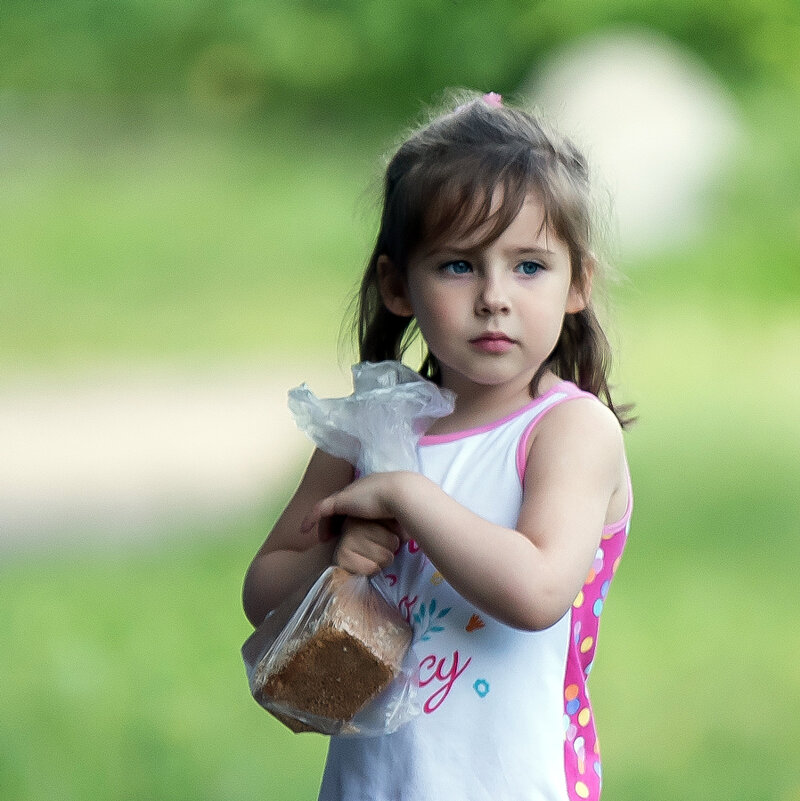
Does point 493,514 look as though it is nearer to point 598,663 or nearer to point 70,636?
point 598,663

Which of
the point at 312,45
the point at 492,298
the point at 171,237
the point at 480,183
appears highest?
the point at 312,45

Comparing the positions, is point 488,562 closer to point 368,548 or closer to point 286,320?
point 368,548

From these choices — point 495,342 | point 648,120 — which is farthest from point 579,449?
point 648,120

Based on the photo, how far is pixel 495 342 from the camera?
1.35m

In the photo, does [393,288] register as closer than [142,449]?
Yes

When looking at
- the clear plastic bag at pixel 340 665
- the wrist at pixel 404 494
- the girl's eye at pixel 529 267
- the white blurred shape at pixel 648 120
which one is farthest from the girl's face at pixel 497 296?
the white blurred shape at pixel 648 120

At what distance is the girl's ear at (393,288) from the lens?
150cm

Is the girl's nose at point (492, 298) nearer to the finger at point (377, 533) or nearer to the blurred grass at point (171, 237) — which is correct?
the finger at point (377, 533)

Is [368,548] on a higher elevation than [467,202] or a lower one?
lower

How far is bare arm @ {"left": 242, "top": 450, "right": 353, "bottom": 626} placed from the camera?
1456mm

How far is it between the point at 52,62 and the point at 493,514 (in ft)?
25.9

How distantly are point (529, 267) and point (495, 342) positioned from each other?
0.09 metres

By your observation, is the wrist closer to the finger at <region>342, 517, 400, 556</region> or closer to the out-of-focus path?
the finger at <region>342, 517, 400, 556</region>

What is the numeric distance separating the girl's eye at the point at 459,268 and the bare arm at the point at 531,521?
0.18 m
